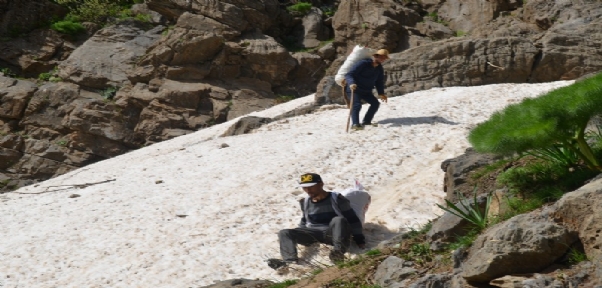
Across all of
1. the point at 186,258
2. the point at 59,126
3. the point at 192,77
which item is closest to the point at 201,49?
the point at 192,77

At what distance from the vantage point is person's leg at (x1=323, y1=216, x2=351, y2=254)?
26.6 ft

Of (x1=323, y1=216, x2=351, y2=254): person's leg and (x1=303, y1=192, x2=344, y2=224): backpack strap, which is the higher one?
(x1=303, y1=192, x2=344, y2=224): backpack strap

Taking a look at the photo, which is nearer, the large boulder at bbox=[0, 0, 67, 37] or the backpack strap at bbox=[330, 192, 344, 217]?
the backpack strap at bbox=[330, 192, 344, 217]

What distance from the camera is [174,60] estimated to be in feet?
83.2

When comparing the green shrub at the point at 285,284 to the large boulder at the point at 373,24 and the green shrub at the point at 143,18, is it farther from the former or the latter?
the green shrub at the point at 143,18

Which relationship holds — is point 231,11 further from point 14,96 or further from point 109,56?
point 14,96

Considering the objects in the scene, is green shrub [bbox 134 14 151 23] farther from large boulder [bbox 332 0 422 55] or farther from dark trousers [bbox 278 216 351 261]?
dark trousers [bbox 278 216 351 261]

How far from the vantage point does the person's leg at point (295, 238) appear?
8.34 m

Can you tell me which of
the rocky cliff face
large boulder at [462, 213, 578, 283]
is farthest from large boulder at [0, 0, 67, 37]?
large boulder at [462, 213, 578, 283]

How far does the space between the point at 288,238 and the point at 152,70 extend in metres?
18.3

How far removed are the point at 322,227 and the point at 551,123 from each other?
10.6 feet

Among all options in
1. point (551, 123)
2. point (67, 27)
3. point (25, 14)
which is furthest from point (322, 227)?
point (25, 14)

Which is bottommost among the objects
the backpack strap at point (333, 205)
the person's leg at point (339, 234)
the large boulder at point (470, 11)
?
the person's leg at point (339, 234)

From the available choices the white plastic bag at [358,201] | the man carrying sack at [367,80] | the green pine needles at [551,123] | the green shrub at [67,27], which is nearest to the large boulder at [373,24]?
the green shrub at [67,27]
